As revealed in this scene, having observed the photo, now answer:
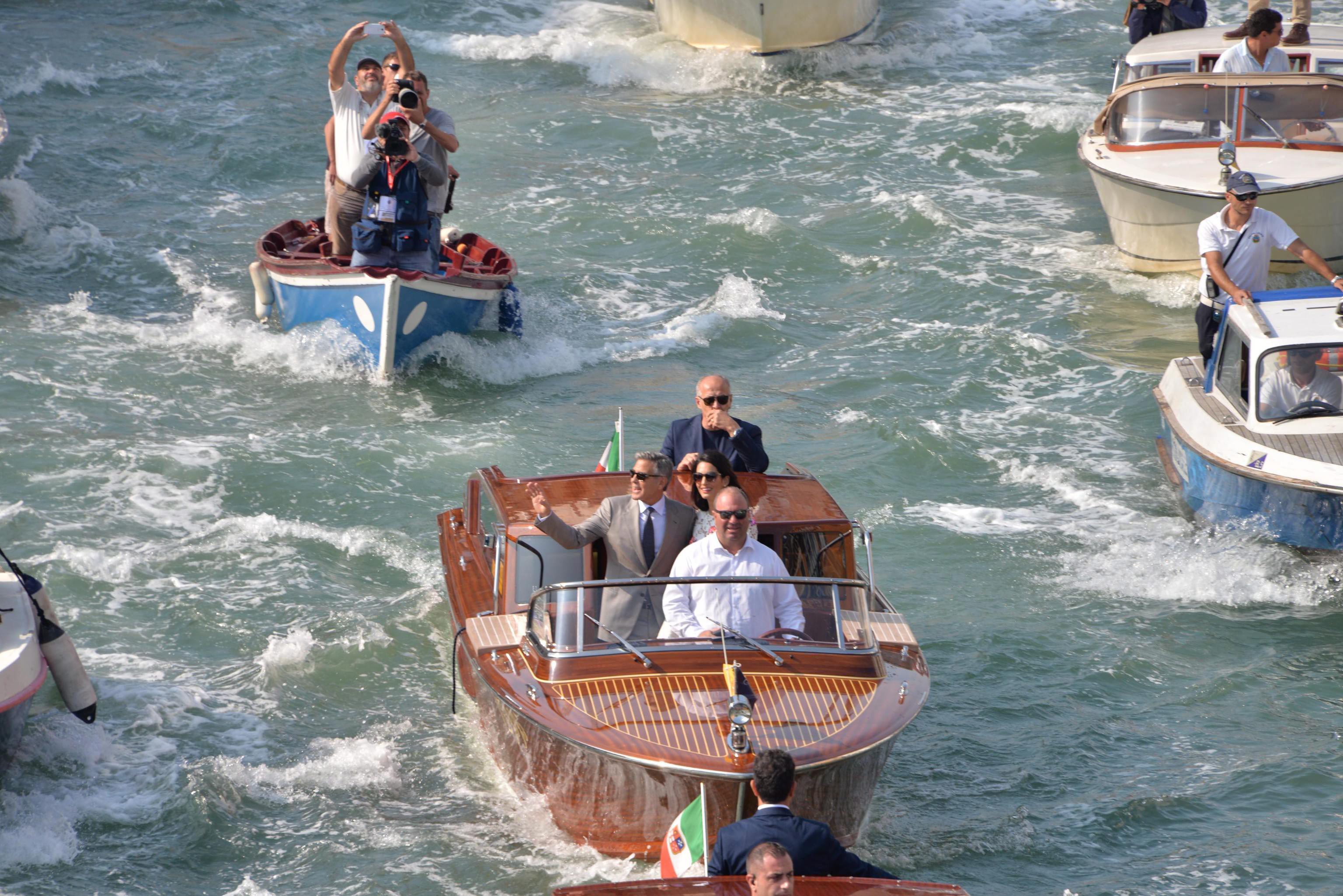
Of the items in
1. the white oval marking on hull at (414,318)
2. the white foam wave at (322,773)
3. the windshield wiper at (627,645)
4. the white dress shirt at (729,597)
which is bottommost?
the white foam wave at (322,773)

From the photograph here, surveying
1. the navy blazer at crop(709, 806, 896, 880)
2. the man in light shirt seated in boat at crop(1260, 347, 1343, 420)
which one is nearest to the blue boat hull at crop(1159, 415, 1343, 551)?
the man in light shirt seated in boat at crop(1260, 347, 1343, 420)

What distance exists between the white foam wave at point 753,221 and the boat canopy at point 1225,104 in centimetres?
376

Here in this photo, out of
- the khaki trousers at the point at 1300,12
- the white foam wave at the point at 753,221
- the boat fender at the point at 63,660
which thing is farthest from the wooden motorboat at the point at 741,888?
the khaki trousers at the point at 1300,12

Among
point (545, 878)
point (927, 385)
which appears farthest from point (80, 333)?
point (545, 878)

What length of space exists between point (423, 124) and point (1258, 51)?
7827 millimetres

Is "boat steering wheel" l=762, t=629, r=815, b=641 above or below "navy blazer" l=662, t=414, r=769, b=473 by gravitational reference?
below

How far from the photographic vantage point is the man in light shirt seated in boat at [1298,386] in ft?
32.2

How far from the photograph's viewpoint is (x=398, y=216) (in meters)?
12.6

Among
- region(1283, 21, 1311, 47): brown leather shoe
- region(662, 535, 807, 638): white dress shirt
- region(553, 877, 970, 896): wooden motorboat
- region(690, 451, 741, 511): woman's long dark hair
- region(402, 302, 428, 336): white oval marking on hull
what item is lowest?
region(402, 302, 428, 336): white oval marking on hull

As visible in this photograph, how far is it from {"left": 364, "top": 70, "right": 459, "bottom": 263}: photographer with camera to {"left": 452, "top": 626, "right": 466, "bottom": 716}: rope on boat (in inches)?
218

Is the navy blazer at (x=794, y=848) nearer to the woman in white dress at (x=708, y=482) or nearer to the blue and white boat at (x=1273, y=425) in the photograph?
the woman in white dress at (x=708, y=482)

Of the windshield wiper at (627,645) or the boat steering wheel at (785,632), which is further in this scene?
the boat steering wheel at (785,632)

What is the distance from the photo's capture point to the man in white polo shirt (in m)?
10.7

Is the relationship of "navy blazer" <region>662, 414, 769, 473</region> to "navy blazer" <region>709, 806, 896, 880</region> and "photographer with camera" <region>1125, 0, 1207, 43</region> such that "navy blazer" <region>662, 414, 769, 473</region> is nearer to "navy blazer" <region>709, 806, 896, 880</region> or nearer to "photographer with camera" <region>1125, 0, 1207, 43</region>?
"navy blazer" <region>709, 806, 896, 880</region>
